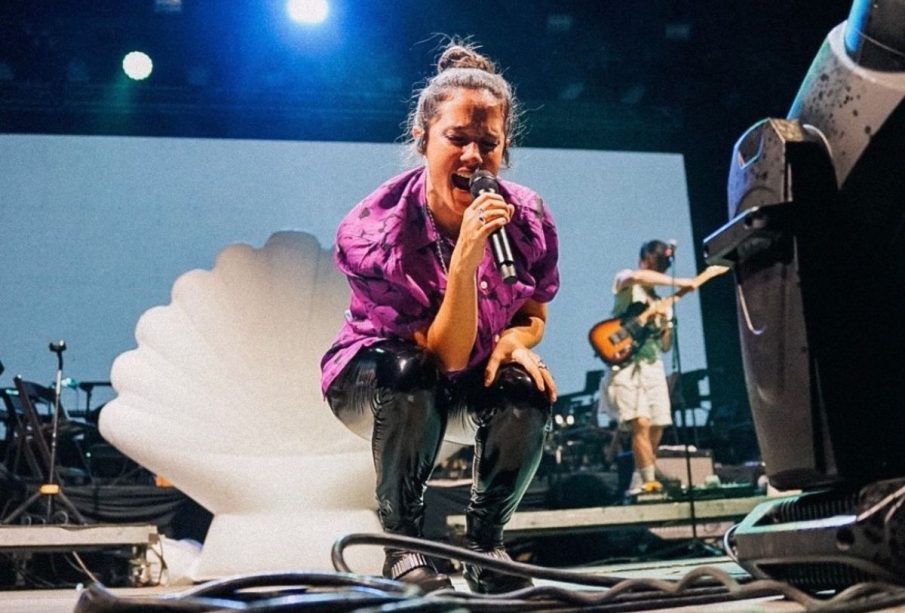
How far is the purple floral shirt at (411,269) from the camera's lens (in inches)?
46.7

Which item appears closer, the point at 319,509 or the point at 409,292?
the point at 409,292

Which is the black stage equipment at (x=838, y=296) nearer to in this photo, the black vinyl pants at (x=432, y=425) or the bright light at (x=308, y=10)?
the black vinyl pants at (x=432, y=425)

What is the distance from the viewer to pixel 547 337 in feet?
18.8

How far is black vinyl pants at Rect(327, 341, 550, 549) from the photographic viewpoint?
3.71 feet

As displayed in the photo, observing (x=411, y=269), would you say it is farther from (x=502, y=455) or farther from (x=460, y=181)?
(x=502, y=455)

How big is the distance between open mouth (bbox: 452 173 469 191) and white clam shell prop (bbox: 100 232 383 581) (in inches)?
45.7

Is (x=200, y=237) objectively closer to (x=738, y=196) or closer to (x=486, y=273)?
(x=486, y=273)

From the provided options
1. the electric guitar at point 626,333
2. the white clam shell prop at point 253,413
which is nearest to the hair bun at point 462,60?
the white clam shell prop at point 253,413

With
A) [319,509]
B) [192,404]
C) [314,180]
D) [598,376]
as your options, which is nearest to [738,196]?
[319,509]

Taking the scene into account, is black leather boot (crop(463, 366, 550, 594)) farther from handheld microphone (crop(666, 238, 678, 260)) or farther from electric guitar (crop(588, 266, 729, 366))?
electric guitar (crop(588, 266, 729, 366))

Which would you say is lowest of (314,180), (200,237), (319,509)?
(319,509)

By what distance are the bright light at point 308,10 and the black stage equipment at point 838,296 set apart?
4702 mm

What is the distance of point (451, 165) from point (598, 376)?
4.35m

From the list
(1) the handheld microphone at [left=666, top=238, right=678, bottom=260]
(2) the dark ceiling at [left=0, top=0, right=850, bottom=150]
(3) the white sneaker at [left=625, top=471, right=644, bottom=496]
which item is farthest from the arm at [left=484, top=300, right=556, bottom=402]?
(2) the dark ceiling at [left=0, top=0, right=850, bottom=150]
